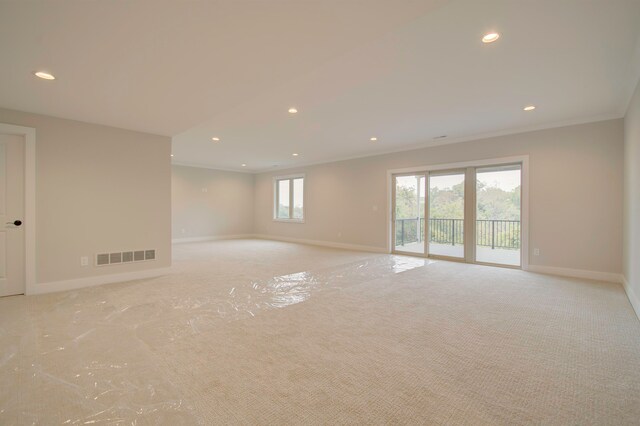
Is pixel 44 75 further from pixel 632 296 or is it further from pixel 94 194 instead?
pixel 632 296

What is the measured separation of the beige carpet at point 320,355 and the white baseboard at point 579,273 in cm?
52

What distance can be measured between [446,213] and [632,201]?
10.0 feet

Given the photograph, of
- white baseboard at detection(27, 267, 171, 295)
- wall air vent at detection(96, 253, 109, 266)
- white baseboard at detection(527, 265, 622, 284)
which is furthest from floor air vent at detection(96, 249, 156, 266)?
white baseboard at detection(527, 265, 622, 284)

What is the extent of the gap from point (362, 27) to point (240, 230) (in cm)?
960

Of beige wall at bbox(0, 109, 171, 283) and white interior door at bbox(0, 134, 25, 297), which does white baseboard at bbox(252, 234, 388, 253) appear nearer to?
beige wall at bbox(0, 109, 171, 283)

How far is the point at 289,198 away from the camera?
9898 millimetres

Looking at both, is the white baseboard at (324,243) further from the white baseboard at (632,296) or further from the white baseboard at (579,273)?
the white baseboard at (632,296)

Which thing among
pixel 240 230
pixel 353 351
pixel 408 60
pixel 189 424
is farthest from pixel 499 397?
pixel 240 230

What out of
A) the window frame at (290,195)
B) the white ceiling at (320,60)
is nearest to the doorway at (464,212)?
the white ceiling at (320,60)

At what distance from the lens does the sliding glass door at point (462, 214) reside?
5.71 meters

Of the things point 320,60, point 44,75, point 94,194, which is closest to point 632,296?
point 320,60

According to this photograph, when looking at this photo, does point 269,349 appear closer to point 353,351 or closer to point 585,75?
point 353,351

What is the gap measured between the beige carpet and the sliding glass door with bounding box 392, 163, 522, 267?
1937 millimetres

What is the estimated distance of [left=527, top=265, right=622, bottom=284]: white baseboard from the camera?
14.6 feet
